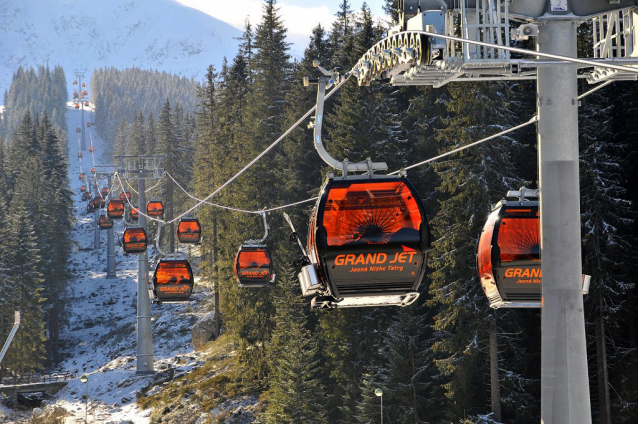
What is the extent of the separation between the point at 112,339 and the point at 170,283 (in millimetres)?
44237

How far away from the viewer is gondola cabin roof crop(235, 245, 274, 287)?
31203mm

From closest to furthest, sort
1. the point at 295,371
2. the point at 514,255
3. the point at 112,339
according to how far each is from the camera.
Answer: the point at 514,255 → the point at 295,371 → the point at 112,339

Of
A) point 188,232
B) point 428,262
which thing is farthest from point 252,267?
point 188,232

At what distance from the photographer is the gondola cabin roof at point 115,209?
206 ft

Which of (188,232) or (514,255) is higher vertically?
(188,232)

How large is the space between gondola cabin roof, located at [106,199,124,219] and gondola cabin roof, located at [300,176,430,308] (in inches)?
2058

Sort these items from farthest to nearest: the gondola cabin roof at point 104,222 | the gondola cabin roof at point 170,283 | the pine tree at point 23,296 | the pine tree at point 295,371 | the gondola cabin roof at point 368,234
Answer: the gondola cabin roof at point 104,222 < the pine tree at point 23,296 < the pine tree at point 295,371 < the gondola cabin roof at point 170,283 < the gondola cabin roof at point 368,234

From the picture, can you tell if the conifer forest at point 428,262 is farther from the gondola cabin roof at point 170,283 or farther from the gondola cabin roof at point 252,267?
the gondola cabin roof at point 170,283

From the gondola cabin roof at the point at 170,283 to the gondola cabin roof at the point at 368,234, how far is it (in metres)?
23.1

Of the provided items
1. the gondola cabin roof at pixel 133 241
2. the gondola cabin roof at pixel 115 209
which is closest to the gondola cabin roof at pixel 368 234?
the gondola cabin roof at pixel 133 241

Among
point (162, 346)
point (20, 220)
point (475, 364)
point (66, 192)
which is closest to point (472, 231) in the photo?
point (475, 364)

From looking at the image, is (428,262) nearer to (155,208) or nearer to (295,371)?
(295,371)

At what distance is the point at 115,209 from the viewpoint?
63.2m

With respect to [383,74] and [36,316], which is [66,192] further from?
[383,74]
